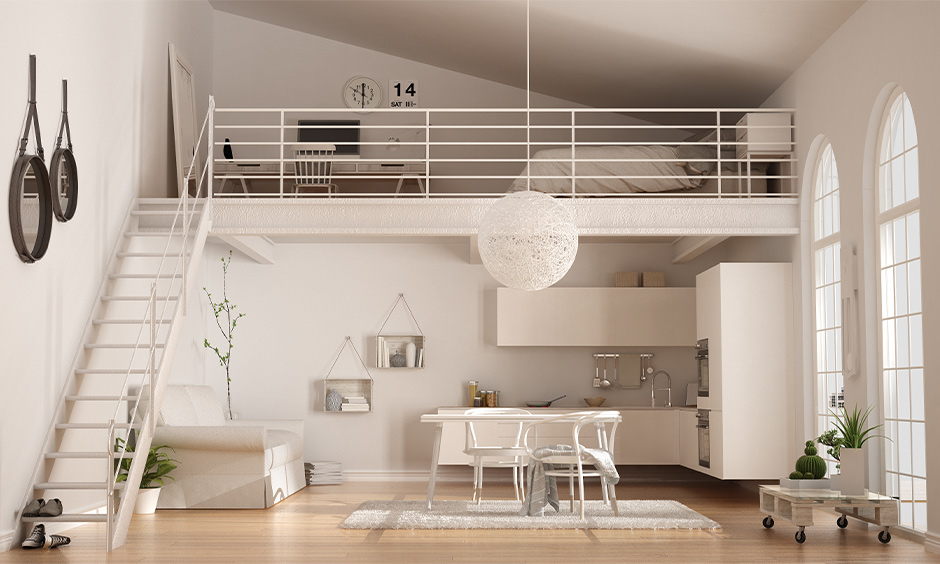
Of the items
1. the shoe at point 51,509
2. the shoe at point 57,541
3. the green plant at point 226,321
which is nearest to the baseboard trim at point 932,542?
the shoe at point 57,541

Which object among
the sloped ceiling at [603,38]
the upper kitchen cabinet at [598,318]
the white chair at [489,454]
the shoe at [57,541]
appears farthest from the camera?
the upper kitchen cabinet at [598,318]

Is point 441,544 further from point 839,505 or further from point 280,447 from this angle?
point 280,447

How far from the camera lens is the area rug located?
5879mm

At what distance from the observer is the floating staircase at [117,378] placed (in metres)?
5.46

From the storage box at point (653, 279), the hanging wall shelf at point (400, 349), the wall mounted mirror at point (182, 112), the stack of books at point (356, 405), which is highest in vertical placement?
the wall mounted mirror at point (182, 112)

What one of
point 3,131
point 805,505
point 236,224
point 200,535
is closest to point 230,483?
point 200,535

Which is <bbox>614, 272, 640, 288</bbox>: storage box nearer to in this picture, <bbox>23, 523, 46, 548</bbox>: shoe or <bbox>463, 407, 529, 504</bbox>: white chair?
<bbox>463, 407, 529, 504</bbox>: white chair

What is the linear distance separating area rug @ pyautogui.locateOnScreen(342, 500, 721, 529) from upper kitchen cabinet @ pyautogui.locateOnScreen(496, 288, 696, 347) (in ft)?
8.32

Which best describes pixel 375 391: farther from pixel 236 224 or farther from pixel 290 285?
pixel 236 224

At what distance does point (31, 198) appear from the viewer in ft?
18.0

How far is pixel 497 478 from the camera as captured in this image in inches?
371

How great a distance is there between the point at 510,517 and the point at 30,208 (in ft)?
11.6

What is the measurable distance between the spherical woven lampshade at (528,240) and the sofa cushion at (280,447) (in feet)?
7.39

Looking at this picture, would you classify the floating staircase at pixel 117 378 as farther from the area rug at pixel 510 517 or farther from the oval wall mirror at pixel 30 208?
the area rug at pixel 510 517
